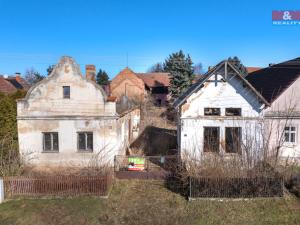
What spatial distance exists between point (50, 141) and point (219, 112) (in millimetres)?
12589

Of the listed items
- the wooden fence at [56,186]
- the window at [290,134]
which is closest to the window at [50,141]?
the wooden fence at [56,186]

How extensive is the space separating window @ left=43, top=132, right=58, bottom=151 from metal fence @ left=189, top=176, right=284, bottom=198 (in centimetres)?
1025

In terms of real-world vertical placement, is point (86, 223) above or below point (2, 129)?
below

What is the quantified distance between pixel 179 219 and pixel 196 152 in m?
6.25

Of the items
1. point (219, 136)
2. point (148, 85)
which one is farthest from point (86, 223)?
point (148, 85)

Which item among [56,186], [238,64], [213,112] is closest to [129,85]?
[238,64]

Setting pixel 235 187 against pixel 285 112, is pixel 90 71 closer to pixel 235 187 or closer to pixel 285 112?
pixel 235 187

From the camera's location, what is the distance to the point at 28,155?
1631 cm

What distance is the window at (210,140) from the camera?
1599 cm

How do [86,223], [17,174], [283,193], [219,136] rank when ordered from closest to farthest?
[86,223]
[283,193]
[17,174]
[219,136]

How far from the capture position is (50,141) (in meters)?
16.4

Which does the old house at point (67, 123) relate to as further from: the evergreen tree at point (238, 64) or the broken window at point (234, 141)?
the evergreen tree at point (238, 64)

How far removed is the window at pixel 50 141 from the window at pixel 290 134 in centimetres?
1748

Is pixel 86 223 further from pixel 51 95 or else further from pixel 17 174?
pixel 51 95
